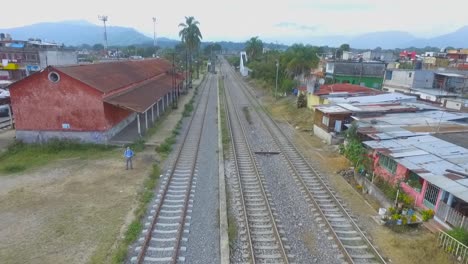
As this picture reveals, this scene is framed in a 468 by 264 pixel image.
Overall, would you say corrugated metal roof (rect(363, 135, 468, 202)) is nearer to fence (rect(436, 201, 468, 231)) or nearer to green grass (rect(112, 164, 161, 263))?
fence (rect(436, 201, 468, 231))

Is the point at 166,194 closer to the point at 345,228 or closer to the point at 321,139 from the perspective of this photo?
the point at 345,228

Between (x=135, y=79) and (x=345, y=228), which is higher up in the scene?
(x=135, y=79)

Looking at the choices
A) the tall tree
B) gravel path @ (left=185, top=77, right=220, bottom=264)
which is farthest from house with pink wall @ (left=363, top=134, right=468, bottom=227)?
the tall tree

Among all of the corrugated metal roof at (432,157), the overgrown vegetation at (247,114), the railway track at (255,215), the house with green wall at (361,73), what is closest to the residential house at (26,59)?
the overgrown vegetation at (247,114)

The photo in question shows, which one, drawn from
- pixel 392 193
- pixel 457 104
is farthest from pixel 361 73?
pixel 392 193

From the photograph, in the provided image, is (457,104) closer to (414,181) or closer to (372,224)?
(414,181)

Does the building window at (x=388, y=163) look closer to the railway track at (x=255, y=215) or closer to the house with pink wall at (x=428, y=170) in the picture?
the house with pink wall at (x=428, y=170)

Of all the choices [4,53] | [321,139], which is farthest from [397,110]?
[4,53]
